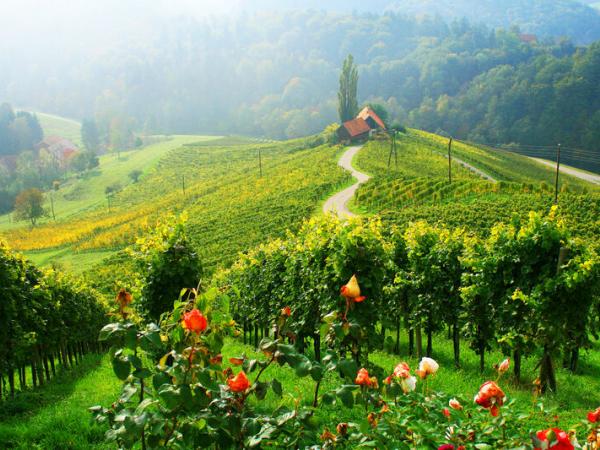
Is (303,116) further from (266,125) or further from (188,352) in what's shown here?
(188,352)

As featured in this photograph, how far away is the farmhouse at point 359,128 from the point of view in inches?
3189

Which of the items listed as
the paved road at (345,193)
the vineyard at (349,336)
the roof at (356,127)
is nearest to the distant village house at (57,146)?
the roof at (356,127)

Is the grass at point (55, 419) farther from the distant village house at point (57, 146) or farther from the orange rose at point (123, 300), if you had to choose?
the distant village house at point (57, 146)

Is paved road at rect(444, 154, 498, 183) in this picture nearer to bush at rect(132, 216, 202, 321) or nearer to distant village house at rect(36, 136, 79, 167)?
bush at rect(132, 216, 202, 321)

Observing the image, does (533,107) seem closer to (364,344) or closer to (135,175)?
(135,175)

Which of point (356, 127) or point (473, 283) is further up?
point (356, 127)

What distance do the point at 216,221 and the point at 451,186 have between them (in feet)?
77.7

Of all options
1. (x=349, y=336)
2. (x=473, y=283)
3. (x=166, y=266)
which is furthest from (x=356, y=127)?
(x=349, y=336)

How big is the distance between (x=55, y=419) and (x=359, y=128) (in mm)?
78136

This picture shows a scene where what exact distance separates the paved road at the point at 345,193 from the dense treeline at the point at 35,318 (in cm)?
1882

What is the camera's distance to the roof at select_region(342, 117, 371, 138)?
266ft

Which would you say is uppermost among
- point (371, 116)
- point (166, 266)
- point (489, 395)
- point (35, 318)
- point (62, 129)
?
point (489, 395)

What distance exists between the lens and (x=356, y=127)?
3226 inches

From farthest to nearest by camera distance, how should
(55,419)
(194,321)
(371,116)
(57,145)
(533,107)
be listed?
(57,145), (533,107), (371,116), (55,419), (194,321)
